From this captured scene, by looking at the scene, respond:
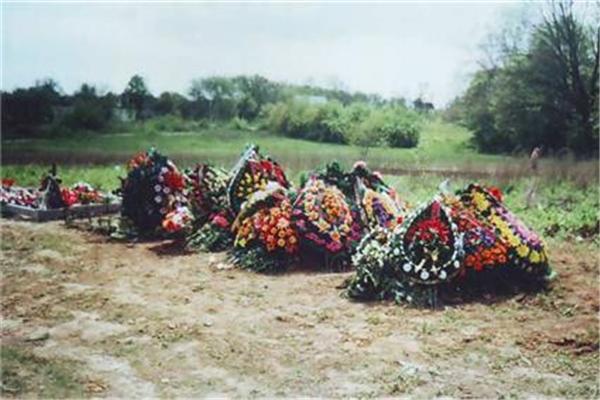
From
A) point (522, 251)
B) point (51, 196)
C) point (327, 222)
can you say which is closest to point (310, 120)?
point (51, 196)

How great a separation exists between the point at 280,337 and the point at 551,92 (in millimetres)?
26846

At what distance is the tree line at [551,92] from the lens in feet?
93.1

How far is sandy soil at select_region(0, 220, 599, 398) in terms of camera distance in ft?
15.9

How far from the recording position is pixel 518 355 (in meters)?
5.50

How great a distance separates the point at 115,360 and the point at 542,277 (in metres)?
4.56

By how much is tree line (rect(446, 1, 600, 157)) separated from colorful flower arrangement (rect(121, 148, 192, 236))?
1988 cm

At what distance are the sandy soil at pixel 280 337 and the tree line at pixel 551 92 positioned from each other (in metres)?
21.6

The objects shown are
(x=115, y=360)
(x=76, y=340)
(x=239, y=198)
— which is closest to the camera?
(x=115, y=360)

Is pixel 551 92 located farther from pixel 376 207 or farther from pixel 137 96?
pixel 376 207

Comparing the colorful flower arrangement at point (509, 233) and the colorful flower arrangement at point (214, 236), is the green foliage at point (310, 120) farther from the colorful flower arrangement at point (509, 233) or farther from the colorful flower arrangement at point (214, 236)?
the colorful flower arrangement at point (509, 233)

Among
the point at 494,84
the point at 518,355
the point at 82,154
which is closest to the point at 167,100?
the point at 82,154

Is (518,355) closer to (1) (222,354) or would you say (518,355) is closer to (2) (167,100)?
(1) (222,354)

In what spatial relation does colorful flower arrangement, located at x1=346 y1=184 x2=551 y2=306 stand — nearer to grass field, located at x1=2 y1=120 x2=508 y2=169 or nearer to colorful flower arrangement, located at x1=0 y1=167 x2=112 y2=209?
colorful flower arrangement, located at x1=0 y1=167 x2=112 y2=209

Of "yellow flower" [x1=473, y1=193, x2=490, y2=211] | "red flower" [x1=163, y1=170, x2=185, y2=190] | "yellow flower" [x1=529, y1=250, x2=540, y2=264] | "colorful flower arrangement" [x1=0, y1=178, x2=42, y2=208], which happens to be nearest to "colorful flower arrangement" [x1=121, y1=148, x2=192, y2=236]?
"red flower" [x1=163, y1=170, x2=185, y2=190]
